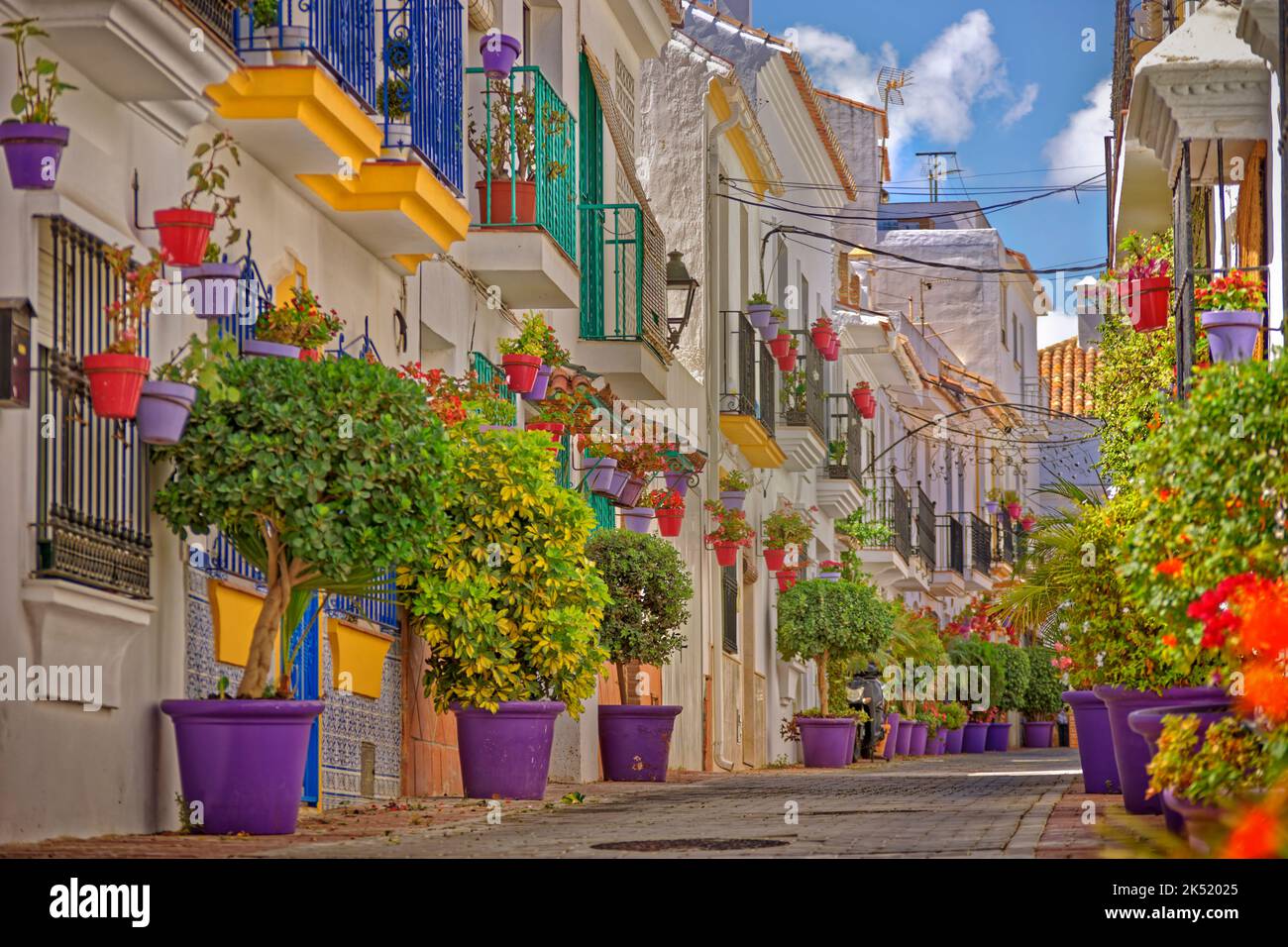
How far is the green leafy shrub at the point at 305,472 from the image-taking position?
31.3 feet

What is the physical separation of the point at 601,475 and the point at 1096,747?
5.58 metres

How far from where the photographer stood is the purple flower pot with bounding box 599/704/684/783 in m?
18.2

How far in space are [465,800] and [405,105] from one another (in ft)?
14.2

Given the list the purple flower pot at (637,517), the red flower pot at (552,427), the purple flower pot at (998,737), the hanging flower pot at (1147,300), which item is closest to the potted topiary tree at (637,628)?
the purple flower pot at (637,517)

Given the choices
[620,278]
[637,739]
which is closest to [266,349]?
[637,739]

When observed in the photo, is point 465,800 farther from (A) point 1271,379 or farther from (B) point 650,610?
(A) point 1271,379

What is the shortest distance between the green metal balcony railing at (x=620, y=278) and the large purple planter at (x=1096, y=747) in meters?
6.43

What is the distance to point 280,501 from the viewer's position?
956cm

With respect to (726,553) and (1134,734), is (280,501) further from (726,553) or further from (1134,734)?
(726,553)

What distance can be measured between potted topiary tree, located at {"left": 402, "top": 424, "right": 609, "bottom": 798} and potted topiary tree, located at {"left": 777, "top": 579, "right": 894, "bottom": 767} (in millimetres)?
13713

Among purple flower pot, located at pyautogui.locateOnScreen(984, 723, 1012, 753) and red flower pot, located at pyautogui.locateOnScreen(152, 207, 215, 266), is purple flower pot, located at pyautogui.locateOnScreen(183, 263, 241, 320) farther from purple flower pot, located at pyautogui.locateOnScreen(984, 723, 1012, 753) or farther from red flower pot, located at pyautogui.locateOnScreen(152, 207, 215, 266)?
purple flower pot, located at pyautogui.locateOnScreen(984, 723, 1012, 753)

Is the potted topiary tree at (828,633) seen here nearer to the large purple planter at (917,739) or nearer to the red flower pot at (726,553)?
the red flower pot at (726,553)
